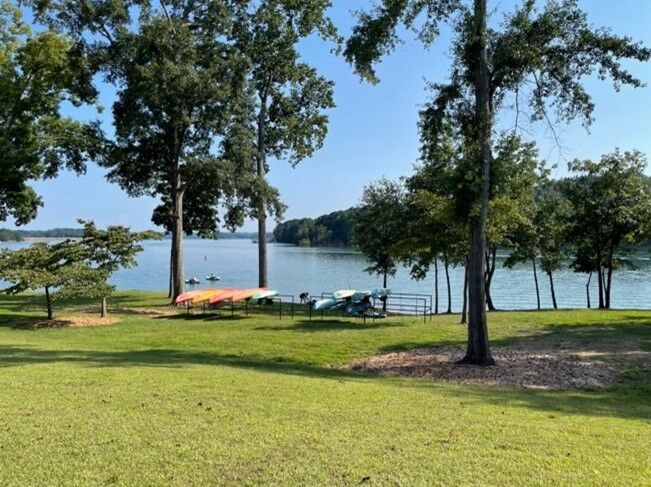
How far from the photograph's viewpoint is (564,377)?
12016 mm

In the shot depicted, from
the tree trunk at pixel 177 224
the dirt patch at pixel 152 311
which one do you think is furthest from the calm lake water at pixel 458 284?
the dirt patch at pixel 152 311

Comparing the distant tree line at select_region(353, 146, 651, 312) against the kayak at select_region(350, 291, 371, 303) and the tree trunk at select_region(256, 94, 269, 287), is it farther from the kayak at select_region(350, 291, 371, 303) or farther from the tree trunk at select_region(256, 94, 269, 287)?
the tree trunk at select_region(256, 94, 269, 287)

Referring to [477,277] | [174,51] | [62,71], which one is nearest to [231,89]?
[174,51]

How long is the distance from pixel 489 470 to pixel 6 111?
2935 cm

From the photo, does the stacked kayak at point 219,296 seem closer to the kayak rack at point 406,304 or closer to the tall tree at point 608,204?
the kayak rack at point 406,304

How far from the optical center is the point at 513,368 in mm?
12930

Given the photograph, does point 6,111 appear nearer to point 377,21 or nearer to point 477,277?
point 377,21

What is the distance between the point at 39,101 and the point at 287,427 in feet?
89.7

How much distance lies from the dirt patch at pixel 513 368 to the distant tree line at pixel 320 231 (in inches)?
3790

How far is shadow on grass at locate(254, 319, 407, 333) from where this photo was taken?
19.1 metres

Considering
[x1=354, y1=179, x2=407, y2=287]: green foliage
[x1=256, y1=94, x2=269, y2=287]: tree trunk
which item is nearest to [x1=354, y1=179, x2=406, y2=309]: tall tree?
[x1=354, y1=179, x2=407, y2=287]: green foliage

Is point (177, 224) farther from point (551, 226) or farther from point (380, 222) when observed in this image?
point (551, 226)

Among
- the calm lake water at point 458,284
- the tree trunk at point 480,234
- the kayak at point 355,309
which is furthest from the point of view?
the calm lake water at point 458,284

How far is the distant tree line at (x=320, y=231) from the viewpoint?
124 metres
